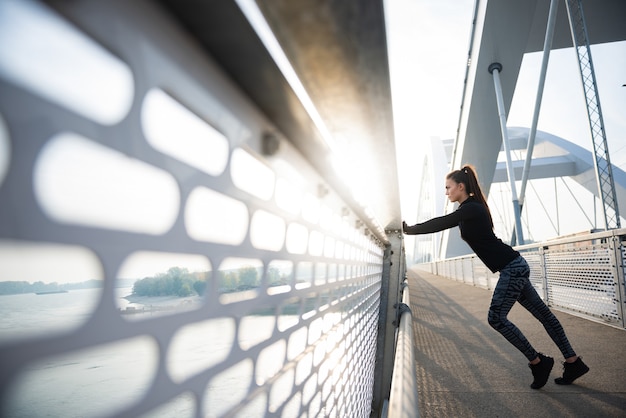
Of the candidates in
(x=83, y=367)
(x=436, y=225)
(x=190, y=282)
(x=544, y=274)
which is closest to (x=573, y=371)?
(x=436, y=225)

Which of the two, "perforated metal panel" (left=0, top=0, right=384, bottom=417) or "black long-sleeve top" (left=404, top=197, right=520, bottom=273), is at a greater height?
"black long-sleeve top" (left=404, top=197, right=520, bottom=273)

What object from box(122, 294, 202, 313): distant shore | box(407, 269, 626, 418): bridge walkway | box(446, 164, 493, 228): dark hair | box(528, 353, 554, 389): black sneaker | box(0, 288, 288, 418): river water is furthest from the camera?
box(446, 164, 493, 228): dark hair

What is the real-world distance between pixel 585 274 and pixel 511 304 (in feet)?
10.9

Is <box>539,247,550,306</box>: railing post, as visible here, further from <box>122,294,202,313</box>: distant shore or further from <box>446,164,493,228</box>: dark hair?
<box>122,294,202,313</box>: distant shore

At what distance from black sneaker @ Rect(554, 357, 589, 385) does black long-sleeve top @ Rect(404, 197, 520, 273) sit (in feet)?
2.73

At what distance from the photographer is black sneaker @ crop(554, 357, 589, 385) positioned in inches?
99.5

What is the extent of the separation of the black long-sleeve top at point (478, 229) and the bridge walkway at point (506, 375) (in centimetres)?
91

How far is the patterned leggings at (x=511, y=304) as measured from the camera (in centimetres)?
260

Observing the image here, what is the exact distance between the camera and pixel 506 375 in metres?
2.83

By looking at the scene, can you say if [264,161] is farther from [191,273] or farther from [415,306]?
[415,306]

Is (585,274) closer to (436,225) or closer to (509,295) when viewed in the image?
(509,295)

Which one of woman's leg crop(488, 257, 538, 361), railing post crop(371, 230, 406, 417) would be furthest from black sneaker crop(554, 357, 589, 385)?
railing post crop(371, 230, 406, 417)

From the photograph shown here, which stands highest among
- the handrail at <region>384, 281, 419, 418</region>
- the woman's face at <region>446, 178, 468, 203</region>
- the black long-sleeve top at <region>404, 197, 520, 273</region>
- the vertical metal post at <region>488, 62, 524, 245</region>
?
the vertical metal post at <region>488, 62, 524, 245</region>

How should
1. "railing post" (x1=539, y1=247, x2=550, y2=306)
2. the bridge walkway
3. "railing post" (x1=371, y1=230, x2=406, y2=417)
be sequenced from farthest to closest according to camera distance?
"railing post" (x1=539, y1=247, x2=550, y2=306) < "railing post" (x1=371, y1=230, x2=406, y2=417) < the bridge walkway
